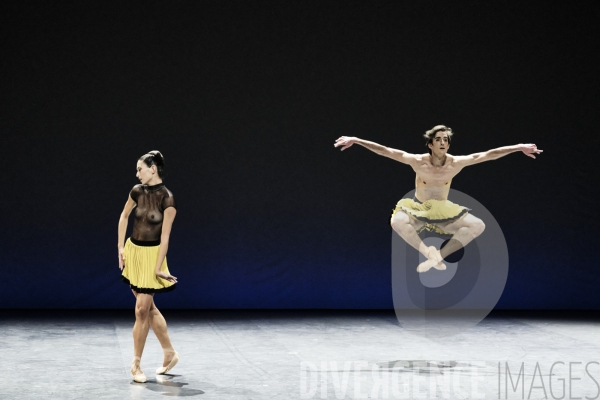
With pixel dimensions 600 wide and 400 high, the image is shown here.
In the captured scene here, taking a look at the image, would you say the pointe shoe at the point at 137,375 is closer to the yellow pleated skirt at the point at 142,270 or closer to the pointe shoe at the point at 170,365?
the pointe shoe at the point at 170,365

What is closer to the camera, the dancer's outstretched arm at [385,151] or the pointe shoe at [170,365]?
the pointe shoe at [170,365]

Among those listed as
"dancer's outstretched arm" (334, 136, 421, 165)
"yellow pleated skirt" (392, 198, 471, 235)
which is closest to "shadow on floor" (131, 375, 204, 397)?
"dancer's outstretched arm" (334, 136, 421, 165)

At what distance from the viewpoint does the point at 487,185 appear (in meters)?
7.62

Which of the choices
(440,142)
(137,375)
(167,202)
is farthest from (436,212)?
(137,375)

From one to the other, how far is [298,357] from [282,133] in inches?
108

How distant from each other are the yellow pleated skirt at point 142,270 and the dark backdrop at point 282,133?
2.80 m

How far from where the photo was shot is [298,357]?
16.9ft

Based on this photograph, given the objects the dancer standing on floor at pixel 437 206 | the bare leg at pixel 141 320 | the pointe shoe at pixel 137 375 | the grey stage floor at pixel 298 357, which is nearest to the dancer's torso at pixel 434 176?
the dancer standing on floor at pixel 437 206

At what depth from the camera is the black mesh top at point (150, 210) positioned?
14.9 feet

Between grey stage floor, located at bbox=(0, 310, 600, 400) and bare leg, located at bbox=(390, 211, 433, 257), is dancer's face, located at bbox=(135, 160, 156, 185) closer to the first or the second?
grey stage floor, located at bbox=(0, 310, 600, 400)

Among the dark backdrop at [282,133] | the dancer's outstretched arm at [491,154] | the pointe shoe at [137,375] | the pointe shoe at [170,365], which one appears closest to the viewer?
the pointe shoe at [137,375]

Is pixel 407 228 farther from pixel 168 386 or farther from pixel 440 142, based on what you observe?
pixel 168 386

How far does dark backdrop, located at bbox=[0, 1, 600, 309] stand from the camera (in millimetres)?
7148

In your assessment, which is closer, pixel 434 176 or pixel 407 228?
pixel 407 228
